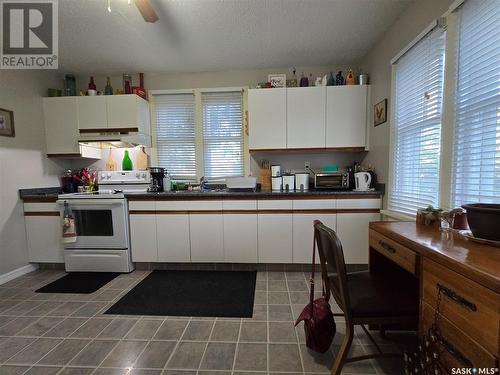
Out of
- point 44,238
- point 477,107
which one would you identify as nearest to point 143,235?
point 44,238

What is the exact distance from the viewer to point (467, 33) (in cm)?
132

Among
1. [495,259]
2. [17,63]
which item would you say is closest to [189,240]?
[495,259]

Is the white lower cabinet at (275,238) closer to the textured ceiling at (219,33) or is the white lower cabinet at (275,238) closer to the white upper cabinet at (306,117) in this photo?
the white upper cabinet at (306,117)

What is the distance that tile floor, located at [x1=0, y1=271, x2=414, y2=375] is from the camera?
4.29 ft

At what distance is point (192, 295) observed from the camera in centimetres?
210

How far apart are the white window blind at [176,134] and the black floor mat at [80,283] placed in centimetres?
147

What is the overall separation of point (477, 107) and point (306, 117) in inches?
62.1

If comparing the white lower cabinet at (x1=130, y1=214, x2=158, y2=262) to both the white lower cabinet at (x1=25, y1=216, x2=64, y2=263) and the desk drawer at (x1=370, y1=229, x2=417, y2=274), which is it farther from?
Answer: the desk drawer at (x1=370, y1=229, x2=417, y2=274)

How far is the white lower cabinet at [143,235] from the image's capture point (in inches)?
102

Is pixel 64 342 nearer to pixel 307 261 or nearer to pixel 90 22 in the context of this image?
pixel 307 261

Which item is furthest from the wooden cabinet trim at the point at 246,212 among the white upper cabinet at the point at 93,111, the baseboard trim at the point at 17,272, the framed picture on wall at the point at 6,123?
the framed picture on wall at the point at 6,123

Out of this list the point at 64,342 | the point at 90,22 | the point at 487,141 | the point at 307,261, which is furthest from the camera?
the point at 307,261

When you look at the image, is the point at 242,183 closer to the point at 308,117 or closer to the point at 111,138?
the point at 308,117

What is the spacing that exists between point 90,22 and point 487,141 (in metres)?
3.04
